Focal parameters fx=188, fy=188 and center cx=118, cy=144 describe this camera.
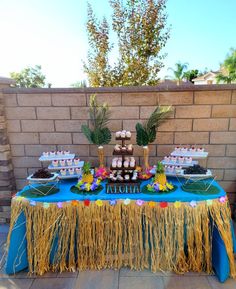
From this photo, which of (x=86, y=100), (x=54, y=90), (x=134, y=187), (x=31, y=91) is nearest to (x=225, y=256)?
(x=134, y=187)

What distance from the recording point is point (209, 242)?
61.3 inches

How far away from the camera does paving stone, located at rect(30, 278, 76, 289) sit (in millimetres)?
1499

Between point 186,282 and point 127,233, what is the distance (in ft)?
1.95

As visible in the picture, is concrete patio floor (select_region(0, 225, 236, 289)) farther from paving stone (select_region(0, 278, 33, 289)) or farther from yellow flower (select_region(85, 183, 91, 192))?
yellow flower (select_region(85, 183, 91, 192))

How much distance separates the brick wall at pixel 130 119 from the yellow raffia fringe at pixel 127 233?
33.8 inches

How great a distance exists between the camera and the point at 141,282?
4.96 ft

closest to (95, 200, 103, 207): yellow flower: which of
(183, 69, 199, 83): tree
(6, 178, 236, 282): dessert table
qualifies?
(6, 178, 236, 282): dessert table

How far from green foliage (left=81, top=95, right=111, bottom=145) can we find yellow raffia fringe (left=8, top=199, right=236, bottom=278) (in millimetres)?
680

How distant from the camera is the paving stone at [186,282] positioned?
1.47 m

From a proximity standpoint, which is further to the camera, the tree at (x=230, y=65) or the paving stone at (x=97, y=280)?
the tree at (x=230, y=65)

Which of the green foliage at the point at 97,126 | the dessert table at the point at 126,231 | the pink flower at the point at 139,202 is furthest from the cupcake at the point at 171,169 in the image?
the green foliage at the point at 97,126

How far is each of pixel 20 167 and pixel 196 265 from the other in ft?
7.13

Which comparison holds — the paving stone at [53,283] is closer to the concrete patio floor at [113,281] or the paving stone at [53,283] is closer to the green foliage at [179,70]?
the concrete patio floor at [113,281]

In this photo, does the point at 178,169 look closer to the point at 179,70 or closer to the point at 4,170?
the point at 4,170
